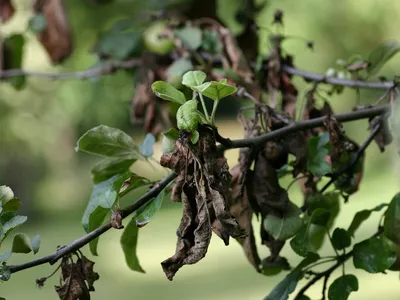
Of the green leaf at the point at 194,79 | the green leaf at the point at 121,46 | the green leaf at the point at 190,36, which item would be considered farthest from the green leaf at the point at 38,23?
the green leaf at the point at 194,79

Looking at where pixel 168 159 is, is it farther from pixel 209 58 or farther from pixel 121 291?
pixel 121 291

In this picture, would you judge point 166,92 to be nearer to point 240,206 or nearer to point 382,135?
point 240,206

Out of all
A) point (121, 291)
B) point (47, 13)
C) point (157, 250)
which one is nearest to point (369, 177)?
point (157, 250)

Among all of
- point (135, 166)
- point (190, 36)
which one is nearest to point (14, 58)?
point (190, 36)

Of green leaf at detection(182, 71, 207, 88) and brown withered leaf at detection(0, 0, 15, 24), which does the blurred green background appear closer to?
brown withered leaf at detection(0, 0, 15, 24)

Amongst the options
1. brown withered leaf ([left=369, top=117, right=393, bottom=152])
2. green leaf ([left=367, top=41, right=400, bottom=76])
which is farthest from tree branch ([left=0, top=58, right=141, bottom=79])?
brown withered leaf ([left=369, top=117, right=393, bottom=152])

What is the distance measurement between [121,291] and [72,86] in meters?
3.41

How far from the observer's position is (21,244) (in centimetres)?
62

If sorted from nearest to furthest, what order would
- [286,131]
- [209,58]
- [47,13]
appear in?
[286,131], [209,58], [47,13]

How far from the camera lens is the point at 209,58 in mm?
1190

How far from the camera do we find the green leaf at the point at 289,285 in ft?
2.47

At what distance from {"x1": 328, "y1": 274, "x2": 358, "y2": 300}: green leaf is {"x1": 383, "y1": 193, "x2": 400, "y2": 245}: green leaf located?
0.06 meters

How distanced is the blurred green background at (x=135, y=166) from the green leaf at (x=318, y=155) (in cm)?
313

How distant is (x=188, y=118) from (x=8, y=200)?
0.53ft
